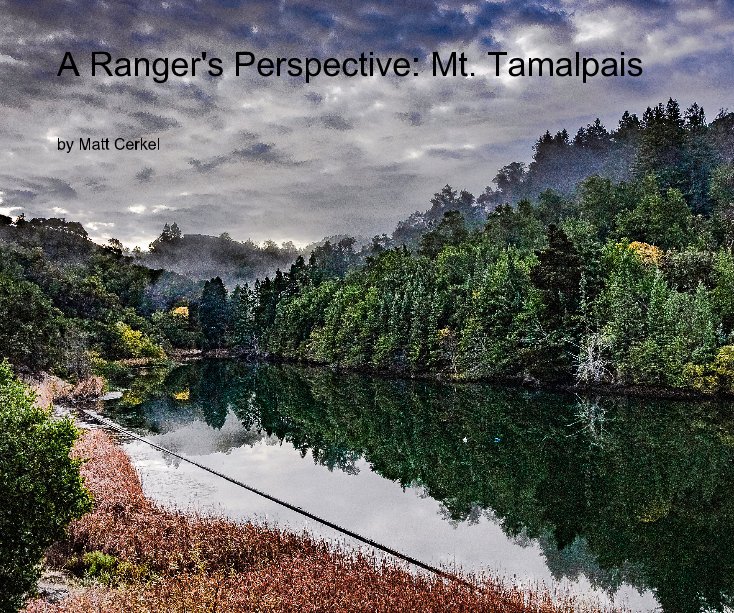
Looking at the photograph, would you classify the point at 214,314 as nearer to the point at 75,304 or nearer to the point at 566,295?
the point at 75,304

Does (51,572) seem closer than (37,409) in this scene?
No

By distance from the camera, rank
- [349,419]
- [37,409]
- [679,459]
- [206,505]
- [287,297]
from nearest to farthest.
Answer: [37,409] → [206,505] → [679,459] → [349,419] → [287,297]

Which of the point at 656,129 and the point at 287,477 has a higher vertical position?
the point at 656,129

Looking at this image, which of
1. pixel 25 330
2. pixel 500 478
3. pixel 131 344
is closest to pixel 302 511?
pixel 500 478

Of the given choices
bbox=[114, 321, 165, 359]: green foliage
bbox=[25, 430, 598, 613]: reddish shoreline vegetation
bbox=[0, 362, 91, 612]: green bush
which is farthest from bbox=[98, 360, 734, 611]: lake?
bbox=[114, 321, 165, 359]: green foliage

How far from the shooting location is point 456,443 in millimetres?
29500

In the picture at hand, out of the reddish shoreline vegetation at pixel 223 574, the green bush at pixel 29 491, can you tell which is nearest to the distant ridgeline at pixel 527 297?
the reddish shoreline vegetation at pixel 223 574

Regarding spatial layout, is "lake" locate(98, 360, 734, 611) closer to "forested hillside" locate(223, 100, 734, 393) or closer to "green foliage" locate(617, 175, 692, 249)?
"forested hillside" locate(223, 100, 734, 393)

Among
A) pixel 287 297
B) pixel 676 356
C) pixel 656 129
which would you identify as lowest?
pixel 676 356

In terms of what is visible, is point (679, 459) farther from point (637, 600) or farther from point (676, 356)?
point (676, 356)

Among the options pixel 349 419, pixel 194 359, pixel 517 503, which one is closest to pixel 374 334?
pixel 349 419

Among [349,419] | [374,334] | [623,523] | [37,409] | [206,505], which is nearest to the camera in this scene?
[37,409]

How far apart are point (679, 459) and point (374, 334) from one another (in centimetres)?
4162

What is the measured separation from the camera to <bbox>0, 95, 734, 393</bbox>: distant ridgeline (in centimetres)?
4234
